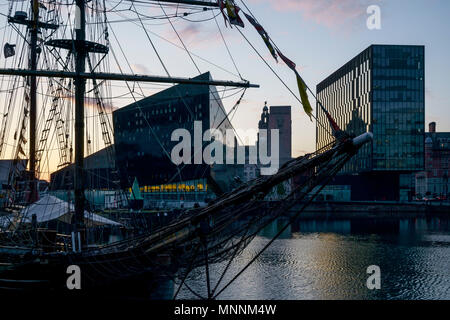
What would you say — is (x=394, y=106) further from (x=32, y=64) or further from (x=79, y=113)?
(x=79, y=113)

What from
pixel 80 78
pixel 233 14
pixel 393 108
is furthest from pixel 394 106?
pixel 233 14

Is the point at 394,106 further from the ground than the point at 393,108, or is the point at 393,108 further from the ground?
the point at 394,106

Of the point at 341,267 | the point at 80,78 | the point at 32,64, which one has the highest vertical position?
the point at 32,64

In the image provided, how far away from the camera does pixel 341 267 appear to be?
37.3 metres

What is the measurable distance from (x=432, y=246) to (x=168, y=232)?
40.4 m

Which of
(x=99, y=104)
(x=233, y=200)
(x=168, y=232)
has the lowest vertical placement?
(x=168, y=232)

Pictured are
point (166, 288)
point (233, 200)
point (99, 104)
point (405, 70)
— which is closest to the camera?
point (233, 200)

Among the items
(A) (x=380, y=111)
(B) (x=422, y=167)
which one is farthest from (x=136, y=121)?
(B) (x=422, y=167)

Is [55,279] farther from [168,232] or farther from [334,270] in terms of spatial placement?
[334,270]

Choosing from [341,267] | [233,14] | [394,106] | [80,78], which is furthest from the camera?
[394,106]

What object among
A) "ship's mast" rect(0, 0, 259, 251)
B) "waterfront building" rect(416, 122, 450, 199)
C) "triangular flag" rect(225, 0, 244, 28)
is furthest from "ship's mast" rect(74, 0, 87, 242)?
"waterfront building" rect(416, 122, 450, 199)

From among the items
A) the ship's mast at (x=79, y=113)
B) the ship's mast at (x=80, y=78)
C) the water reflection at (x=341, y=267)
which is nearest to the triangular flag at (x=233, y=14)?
the ship's mast at (x=80, y=78)

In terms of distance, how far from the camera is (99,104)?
2944 cm

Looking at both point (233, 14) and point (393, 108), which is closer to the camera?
point (233, 14)
